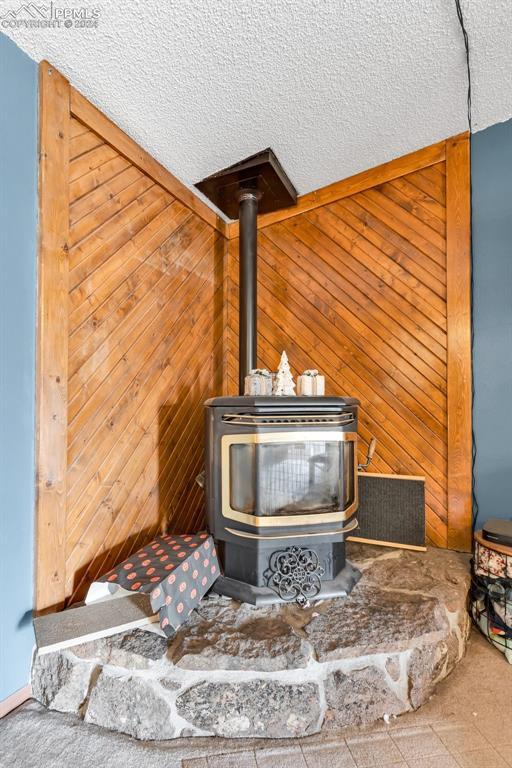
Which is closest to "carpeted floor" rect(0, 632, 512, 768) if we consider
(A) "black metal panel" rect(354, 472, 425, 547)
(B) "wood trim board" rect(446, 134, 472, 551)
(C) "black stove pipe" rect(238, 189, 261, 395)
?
(A) "black metal panel" rect(354, 472, 425, 547)

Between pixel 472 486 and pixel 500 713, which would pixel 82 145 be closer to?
pixel 472 486

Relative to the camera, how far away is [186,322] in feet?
7.66

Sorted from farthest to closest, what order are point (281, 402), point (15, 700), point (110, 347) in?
point (110, 347) < point (281, 402) < point (15, 700)

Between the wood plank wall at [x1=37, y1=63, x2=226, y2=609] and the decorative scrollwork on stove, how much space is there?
2.46 ft

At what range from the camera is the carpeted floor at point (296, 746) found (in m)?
1.13

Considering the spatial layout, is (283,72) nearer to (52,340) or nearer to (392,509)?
(52,340)

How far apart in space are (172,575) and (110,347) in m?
1.01

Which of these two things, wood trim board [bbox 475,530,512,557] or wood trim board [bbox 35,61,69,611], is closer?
wood trim board [bbox 35,61,69,611]

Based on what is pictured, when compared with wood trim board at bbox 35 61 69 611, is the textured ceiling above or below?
above

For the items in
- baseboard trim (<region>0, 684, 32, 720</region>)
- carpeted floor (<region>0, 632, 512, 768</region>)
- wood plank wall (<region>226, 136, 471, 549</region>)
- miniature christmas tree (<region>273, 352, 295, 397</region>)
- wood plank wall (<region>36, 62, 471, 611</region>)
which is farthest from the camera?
wood plank wall (<region>226, 136, 471, 549</region>)

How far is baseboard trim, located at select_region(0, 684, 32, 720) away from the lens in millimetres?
1285

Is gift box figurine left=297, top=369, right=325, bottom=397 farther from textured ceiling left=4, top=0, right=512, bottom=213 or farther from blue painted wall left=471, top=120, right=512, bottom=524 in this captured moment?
textured ceiling left=4, top=0, right=512, bottom=213

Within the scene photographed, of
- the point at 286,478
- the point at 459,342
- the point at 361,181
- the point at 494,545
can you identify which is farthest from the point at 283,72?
the point at 494,545

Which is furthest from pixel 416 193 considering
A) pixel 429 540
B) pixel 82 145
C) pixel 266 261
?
pixel 429 540
